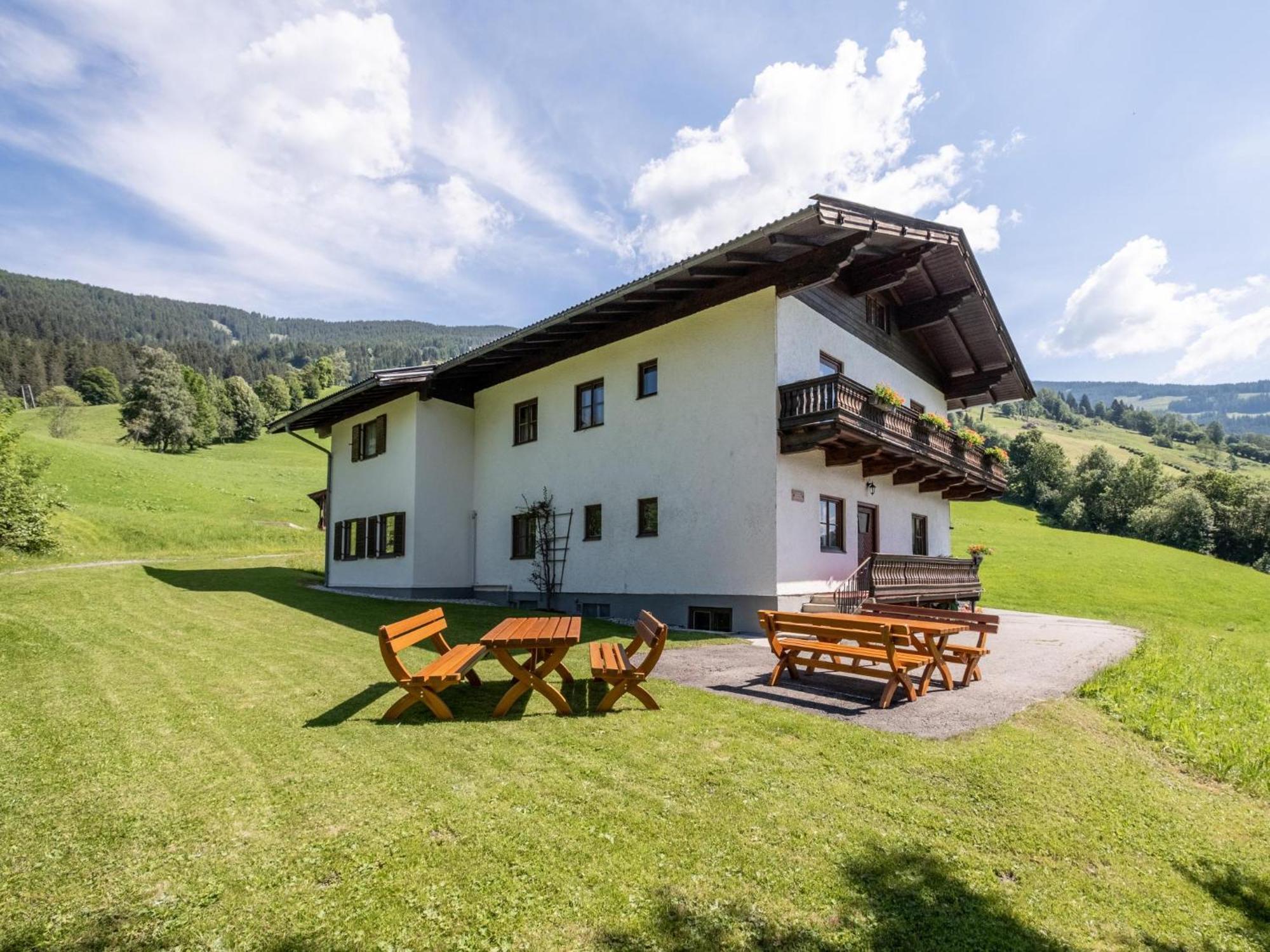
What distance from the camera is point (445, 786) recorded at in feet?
14.2

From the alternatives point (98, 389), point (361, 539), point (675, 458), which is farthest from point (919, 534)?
point (98, 389)

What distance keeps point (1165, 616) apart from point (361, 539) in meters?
27.8

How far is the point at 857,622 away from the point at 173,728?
6.25 m

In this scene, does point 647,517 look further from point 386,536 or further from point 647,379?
point 386,536

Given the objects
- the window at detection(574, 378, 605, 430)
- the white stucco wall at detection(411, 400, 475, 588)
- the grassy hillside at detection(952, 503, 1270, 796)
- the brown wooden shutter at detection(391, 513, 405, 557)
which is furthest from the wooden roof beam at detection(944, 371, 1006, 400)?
the brown wooden shutter at detection(391, 513, 405, 557)

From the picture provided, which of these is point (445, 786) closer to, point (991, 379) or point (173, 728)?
point (173, 728)

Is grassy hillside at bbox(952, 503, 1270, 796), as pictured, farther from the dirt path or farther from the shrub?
the dirt path

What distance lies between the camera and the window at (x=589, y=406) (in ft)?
54.0

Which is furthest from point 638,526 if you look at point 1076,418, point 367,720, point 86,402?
point 1076,418

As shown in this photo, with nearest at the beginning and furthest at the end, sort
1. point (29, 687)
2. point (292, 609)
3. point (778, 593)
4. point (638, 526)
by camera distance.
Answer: point (29, 687), point (778, 593), point (292, 609), point (638, 526)

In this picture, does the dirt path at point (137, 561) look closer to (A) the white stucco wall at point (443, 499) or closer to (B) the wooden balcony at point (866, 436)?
(A) the white stucco wall at point (443, 499)

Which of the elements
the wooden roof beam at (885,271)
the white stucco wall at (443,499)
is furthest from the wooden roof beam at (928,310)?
the white stucco wall at (443,499)

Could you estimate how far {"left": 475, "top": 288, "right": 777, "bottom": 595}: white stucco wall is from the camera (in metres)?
13.1

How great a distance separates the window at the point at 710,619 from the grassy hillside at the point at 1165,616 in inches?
255
